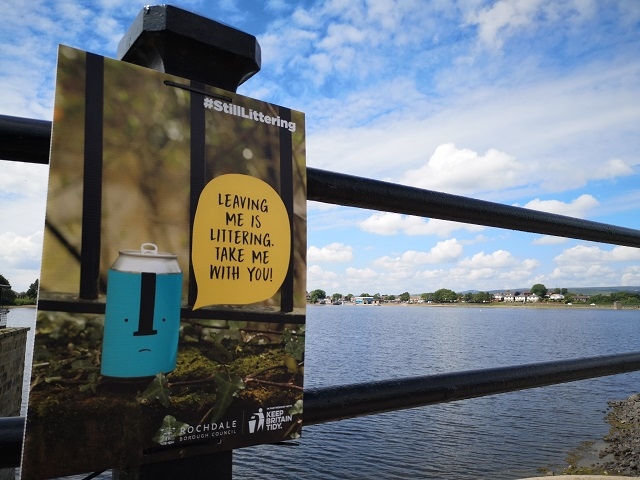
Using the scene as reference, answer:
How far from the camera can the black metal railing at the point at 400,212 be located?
0.73 metres

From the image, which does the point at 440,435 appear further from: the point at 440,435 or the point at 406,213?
the point at 406,213

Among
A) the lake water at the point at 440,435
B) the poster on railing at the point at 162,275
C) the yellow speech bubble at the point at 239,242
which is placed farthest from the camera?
the lake water at the point at 440,435

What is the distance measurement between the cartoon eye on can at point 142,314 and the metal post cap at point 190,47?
0.36 m

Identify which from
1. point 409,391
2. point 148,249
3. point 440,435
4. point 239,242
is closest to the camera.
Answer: point 148,249

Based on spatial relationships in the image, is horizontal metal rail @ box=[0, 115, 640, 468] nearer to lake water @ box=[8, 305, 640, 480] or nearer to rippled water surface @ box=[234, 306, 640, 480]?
lake water @ box=[8, 305, 640, 480]

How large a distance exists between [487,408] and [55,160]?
32.7 meters

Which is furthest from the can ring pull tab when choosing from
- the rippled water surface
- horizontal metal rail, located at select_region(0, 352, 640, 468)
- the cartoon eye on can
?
the rippled water surface

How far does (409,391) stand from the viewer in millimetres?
1087

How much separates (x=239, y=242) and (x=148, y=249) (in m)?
0.18

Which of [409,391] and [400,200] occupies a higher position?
[400,200]

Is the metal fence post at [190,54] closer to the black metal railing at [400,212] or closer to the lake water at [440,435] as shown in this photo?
the black metal railing at [400,212]

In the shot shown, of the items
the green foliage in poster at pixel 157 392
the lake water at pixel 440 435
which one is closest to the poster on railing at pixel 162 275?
the green foliage in poster at pixel 157 392

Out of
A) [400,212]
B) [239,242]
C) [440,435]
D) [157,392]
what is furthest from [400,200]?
[440,435]

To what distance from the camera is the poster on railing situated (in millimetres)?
705
